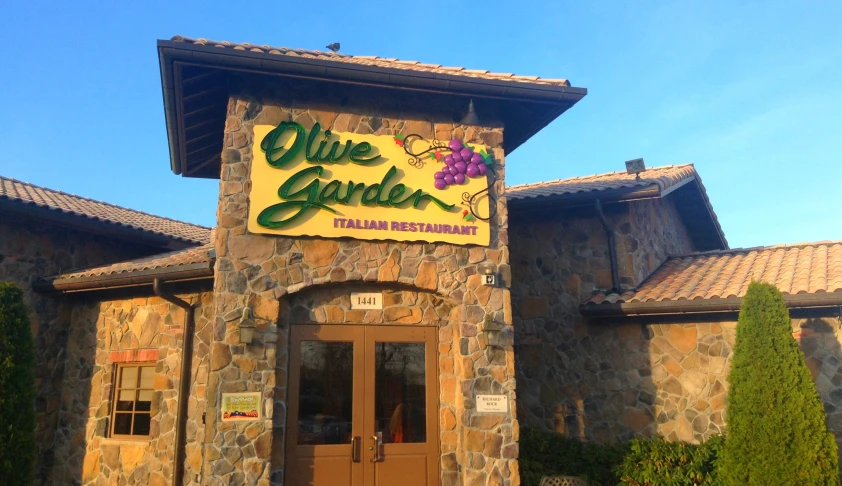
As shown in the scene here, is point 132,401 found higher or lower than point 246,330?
lower

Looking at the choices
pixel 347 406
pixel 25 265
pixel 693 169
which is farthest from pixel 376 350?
pixel 693 169

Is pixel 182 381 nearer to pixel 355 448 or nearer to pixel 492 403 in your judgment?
pixel 355 448

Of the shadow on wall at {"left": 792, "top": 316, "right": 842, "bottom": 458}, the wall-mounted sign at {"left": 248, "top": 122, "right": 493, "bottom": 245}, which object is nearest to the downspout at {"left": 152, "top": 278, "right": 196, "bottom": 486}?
the wall-mounted sign at {"left": 248, "top": 122, "right": 493, "bottom": 245}

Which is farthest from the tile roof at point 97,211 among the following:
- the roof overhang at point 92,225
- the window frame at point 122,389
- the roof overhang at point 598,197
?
the roof overhang at point 598,197

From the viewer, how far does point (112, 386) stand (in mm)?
10711

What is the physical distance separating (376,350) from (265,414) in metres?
1.60

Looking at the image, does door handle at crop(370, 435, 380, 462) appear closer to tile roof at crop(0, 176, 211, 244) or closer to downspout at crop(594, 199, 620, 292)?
Answer: downspout at crop(594, 199, 620, 292)

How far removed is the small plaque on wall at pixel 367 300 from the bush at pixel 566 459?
3.57 meters

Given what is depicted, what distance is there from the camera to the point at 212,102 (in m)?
9.19

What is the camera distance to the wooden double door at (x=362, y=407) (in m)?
8.05

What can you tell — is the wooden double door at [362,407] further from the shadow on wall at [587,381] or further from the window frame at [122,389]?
the window frame at [122,389]

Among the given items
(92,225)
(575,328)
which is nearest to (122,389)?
(92,225)

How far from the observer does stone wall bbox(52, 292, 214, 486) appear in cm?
980

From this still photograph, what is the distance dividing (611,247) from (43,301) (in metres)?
10.2
